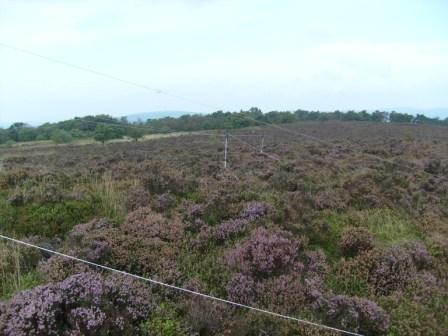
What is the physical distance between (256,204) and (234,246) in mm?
1372

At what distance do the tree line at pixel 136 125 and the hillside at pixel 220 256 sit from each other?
17.0 ft

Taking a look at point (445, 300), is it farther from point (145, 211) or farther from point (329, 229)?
point (145, 211)

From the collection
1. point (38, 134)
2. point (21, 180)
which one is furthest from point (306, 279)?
point (38, 134)

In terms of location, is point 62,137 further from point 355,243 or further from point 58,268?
point 355,243

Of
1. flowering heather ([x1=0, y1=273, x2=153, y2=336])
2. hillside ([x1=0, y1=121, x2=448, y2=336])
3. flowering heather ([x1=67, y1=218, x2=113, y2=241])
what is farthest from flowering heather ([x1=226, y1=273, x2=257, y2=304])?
flowering heather ([x1=67, y1=218, x2=113, y2=241])

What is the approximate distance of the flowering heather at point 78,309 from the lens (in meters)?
3.86

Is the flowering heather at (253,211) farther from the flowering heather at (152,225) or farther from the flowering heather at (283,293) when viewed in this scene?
the flowering heather at (283,293)

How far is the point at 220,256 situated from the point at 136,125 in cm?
1665

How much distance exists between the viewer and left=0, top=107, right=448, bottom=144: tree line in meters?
25.8

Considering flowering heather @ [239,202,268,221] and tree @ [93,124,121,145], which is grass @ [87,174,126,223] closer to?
flowering heather @ [239,202,268,221]

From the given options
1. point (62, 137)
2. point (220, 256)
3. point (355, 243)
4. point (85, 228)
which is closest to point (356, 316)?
point (355, 243)

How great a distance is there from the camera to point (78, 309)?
4.02m

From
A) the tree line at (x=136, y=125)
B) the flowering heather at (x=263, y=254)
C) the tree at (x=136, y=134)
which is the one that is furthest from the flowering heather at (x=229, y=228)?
the tree at (x=136, y=134)

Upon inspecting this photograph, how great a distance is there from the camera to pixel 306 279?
5.26 m
